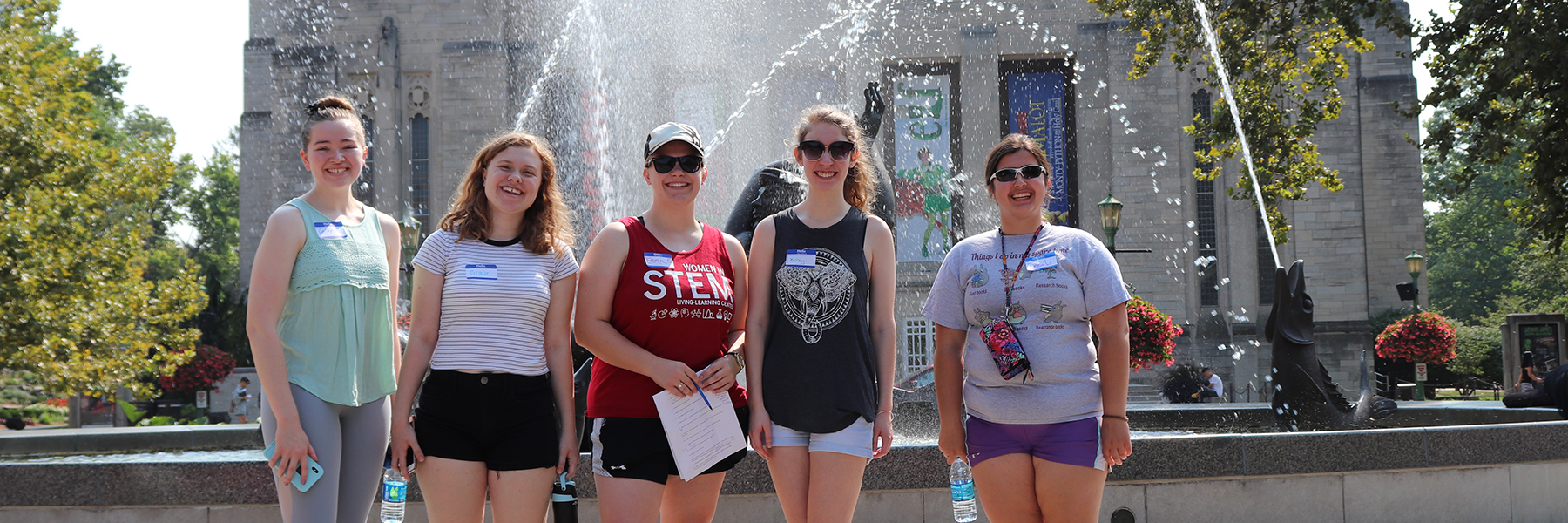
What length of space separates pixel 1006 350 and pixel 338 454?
2.06 m

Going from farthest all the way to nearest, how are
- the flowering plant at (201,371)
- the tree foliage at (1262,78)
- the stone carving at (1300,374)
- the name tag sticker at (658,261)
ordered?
the flowering plant at (201,371), the tree foliage at (1262,78), the stone carving at (1300,374), the name tag sticker at (658,261)

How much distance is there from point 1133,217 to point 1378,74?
8.86 metres

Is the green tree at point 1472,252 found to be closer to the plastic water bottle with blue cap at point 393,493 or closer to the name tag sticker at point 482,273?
the name tag sticker at point 482,273

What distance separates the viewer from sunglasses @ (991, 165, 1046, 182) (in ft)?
11.2

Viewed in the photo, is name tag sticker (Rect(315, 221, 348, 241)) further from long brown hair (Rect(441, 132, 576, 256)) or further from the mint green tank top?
long brown hair (Rect(441, 132, 576, 256))

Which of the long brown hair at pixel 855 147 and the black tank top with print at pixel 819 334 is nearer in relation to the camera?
the black tank top with print at pixel 819 334

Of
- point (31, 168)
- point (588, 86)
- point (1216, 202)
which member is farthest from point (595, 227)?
point (1216, 202)

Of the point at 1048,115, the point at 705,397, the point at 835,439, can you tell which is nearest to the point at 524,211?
the point at 705,397

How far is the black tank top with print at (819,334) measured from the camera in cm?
306

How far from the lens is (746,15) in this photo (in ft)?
93.7

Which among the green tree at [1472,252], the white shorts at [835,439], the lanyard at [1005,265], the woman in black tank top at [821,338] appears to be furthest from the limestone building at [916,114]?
the green tree at [1472,252]

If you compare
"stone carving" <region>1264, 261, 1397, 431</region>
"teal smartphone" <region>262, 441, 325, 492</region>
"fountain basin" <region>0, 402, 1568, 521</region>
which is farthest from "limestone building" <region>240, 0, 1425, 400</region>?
"teal smartphone" <region>262, 441, 325, 492</region>

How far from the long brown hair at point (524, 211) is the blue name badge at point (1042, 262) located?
150cm

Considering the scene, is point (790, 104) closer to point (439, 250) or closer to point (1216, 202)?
point (1216, 202)
